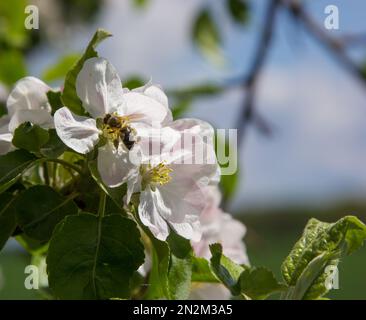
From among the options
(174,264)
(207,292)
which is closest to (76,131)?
(174,264)

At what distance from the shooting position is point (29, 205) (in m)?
0.65

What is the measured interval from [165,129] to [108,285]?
132mm

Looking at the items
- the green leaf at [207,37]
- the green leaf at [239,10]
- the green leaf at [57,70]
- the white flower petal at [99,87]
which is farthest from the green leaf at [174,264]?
the green leaf at [207,37]

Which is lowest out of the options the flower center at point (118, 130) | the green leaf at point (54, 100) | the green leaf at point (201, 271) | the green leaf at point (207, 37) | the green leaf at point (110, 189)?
the green leaf at point (201, 271)

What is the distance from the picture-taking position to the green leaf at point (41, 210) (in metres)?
0.65

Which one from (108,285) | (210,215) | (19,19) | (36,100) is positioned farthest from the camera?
(19,19)

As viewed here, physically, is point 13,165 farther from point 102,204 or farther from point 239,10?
point 239,10

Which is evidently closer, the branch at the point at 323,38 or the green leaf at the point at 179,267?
the green leaf at the point at 179,267

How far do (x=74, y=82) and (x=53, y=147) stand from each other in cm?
6

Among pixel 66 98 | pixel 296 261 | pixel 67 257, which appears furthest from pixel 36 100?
pixel 296 261

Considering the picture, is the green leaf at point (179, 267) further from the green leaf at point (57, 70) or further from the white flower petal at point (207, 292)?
the green leaf at point (57, 70)

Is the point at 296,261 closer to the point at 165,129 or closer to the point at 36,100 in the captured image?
the point at 165,129

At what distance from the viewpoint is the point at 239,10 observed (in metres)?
1.94

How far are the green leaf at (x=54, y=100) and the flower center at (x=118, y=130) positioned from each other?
8 centimetres
